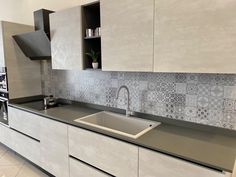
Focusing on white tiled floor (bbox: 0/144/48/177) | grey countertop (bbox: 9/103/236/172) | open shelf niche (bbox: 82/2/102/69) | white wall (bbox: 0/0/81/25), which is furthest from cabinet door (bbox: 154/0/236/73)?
white tiled floor (bbox: 0/144/48/177)

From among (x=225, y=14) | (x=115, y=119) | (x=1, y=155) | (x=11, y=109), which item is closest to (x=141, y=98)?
(x=115, y=119)

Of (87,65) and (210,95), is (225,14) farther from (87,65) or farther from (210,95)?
(87,65)

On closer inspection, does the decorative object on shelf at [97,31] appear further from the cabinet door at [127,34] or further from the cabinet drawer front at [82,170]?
the cabinet drawer front at [82,170]

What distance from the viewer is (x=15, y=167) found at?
2516 millimetres

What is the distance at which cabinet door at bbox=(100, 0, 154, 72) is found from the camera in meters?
1.42

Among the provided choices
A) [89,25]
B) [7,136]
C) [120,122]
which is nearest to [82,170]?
[120,122]

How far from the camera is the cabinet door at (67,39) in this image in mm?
1878

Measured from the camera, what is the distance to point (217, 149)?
4.01 ft

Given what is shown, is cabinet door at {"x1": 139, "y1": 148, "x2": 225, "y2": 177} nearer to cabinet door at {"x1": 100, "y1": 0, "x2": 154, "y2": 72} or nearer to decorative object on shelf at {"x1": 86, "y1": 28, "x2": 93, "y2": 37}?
cabinet door at {"x1": 100, "y1": 0, "x2": 154, "y2": 72}

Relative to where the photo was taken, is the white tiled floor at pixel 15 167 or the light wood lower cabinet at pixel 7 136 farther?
the light wood lower cabinet at pixel 7 136

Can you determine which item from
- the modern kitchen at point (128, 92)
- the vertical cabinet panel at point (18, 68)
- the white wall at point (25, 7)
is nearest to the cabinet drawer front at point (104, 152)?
the modern kitchen at point (128, 92)

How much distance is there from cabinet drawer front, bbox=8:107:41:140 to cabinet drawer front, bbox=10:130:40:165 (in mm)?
81

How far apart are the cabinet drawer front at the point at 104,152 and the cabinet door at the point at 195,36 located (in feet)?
2.22

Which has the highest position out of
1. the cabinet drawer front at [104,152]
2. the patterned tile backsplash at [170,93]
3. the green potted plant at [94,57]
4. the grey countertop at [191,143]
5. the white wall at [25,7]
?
the white wall at [25,7]
